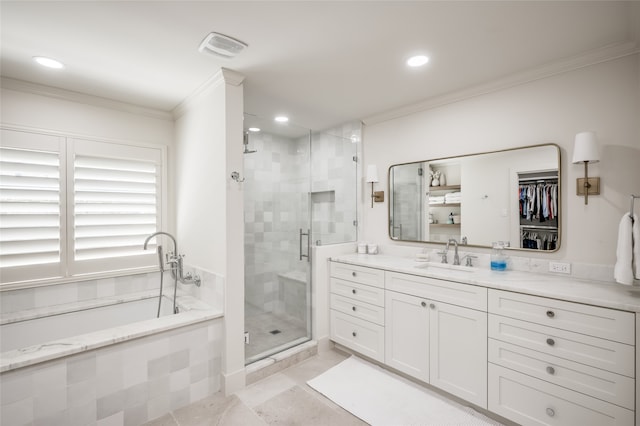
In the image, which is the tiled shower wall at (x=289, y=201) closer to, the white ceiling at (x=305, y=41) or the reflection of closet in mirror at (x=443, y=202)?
the white ceiling at (x=305, y=41)

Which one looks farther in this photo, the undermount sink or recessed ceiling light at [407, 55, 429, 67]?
the undermount sink

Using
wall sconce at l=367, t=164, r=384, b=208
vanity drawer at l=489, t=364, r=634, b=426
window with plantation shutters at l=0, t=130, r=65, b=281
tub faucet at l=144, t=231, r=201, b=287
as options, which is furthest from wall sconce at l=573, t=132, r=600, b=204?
window with plantation shutters at l=0, t=130, r=65, b=281

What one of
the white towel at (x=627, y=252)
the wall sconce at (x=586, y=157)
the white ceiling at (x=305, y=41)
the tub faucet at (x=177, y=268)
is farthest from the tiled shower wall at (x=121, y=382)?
the wall sconce at (x=586, y=157)

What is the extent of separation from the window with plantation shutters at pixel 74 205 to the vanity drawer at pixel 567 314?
305 centimetres

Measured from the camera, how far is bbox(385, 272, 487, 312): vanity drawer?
6.58 feet

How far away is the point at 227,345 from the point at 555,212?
104 inches

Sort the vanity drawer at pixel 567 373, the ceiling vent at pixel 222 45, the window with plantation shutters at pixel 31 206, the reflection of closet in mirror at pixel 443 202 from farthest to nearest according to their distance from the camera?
1. the reflection of closet in mirror at pixel 443 202
2. the window with plantation shutters at pixel 31 206
3. the ceiling vent at pixel 222 45
4. the vanity drawer at pixel 567 373

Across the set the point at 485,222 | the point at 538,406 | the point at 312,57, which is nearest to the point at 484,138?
the point at 485,222

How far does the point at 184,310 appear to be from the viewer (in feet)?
7.97

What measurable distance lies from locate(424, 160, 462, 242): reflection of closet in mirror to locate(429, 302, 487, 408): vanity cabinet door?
803 millimetres

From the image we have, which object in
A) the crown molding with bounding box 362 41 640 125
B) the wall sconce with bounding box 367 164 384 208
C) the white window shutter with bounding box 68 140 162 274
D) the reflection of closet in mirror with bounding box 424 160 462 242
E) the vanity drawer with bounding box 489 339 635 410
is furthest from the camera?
the wall sconce with bounding box 367 164 384 208

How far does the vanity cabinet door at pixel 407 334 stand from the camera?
7.47 feet

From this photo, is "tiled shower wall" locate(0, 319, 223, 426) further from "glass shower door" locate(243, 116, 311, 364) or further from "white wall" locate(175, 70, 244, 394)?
"glass shower door" locate(243, 116, 311, 364)

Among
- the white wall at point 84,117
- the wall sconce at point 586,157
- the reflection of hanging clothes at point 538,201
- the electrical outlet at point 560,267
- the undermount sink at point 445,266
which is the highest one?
the white wall at point 84,117
